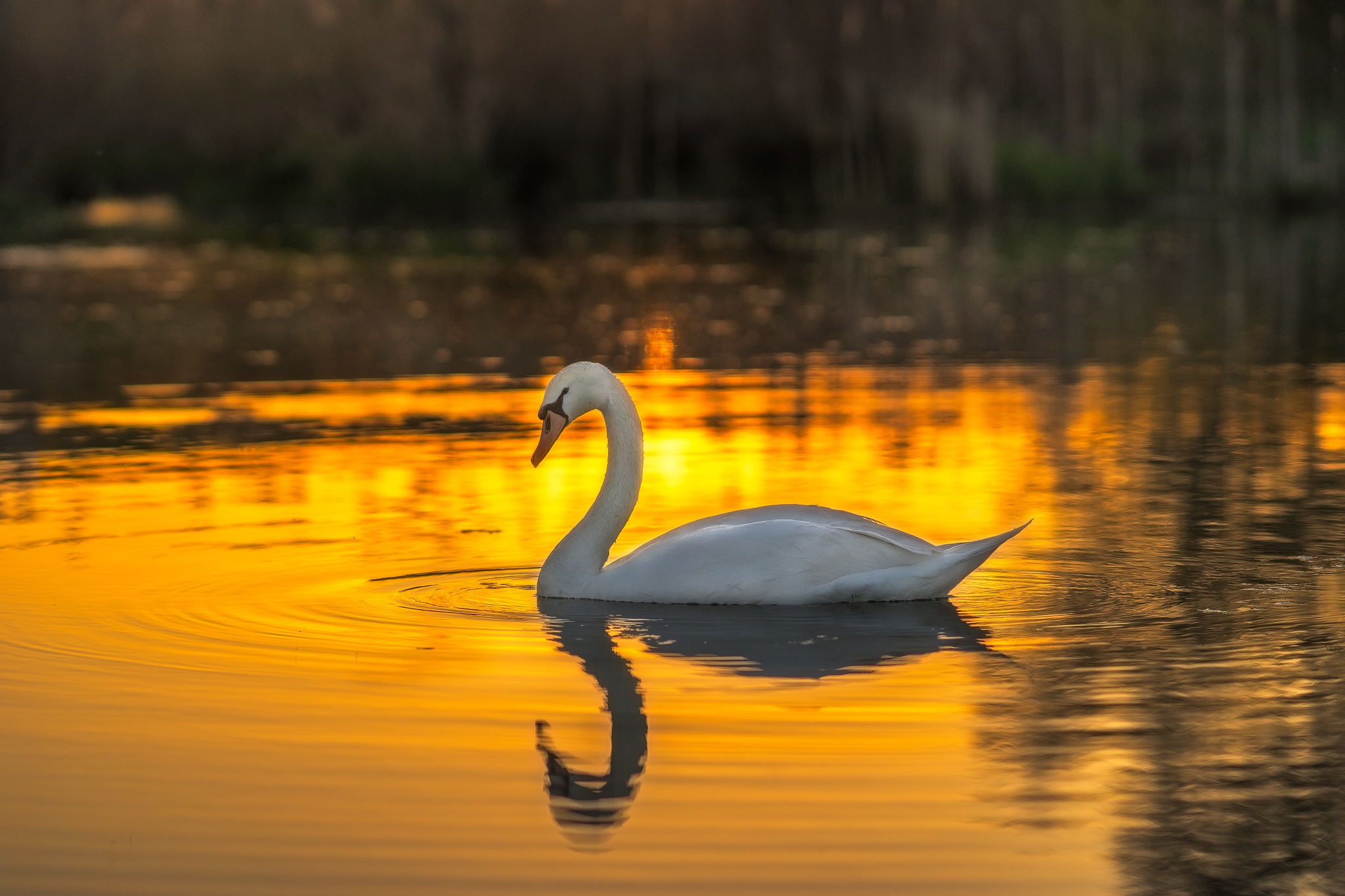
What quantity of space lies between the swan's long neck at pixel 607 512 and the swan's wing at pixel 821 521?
→ 1.09 feet

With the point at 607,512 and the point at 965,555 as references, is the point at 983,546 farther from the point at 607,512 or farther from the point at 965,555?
the point at 607,512

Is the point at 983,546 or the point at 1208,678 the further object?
the point at 983,546

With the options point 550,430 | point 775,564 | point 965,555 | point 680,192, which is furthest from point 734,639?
point 680,192

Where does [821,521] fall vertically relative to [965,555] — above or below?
above

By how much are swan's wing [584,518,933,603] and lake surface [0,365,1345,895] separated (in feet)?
0.38

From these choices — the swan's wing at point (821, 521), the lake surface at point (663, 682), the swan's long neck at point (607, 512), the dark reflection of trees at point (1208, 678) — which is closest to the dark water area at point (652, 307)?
the lake surface at point (663, 682)

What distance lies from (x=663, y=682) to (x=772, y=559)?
1264 millimetres

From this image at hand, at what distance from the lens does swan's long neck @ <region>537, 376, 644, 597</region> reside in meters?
8.88

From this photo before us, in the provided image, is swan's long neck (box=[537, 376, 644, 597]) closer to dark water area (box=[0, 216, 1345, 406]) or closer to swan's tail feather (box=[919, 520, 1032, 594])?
swan's tail feather (box=[919, 520, 1032, 594])

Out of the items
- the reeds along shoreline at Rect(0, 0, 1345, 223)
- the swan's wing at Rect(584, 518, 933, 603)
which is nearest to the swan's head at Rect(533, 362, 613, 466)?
the swan's wing at Rect(584, 518, 933, 603)

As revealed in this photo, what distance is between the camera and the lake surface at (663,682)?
5.50 m

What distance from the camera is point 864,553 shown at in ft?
28.1

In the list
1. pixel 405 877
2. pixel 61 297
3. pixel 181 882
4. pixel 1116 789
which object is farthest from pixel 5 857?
pixel 61 297

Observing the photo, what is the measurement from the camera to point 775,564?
857 cm
